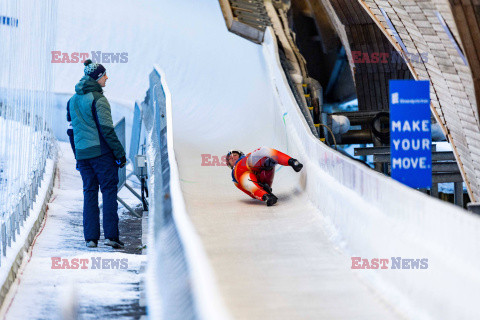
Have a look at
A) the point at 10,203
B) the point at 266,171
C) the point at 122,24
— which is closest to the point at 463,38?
the point at 266,171

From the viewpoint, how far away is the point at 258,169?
18.8ft

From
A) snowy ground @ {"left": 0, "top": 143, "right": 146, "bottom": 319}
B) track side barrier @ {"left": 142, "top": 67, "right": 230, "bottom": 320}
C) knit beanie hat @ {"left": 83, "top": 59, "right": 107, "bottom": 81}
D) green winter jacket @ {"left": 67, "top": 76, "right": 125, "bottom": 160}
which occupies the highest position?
knit beanie hat @ {"left": 83, "top": 59, "right": 107, "bottom": 81}

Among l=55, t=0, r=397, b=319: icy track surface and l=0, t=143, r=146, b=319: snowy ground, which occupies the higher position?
l=55, t=0, r=397, b=319: icy track surface

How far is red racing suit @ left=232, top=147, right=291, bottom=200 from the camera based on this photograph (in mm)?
5578

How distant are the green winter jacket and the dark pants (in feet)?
0.23

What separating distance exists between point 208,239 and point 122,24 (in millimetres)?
12187

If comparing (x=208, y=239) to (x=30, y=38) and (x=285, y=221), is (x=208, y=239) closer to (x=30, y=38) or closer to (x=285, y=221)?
(x=285, y=221)

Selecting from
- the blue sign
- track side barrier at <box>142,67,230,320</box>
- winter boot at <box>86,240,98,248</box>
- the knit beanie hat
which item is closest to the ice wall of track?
the blue sign

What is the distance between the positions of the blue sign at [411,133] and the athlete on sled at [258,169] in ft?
2.80

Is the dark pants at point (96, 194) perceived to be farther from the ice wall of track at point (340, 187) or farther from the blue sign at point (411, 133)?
the blue sign at point (411, 133)

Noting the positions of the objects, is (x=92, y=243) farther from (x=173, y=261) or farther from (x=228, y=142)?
(x=228, y=142)

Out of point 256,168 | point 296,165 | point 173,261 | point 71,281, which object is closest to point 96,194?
point 256,168

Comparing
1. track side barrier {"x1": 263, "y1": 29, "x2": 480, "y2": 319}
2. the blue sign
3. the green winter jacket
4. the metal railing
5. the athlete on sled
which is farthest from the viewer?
the athlete on sled

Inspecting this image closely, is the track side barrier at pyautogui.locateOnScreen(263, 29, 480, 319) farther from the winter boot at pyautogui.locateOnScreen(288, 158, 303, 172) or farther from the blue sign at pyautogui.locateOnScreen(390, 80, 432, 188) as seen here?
the winter boot at pyautogui.locateOnScreen(288, 158, 303, 172)
